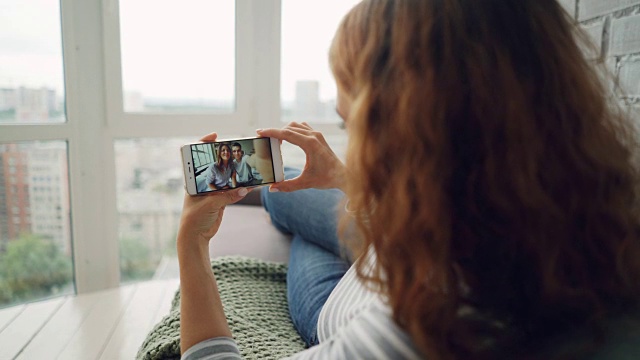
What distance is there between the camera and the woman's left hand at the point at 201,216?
771mm

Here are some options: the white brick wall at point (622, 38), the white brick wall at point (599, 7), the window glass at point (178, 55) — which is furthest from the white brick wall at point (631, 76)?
the window glass at point (178, 55)

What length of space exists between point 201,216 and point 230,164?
127 millimetres

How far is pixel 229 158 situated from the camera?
87cm

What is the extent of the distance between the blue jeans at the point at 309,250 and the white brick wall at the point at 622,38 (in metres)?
0.64

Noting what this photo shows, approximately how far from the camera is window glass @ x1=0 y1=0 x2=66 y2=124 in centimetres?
181

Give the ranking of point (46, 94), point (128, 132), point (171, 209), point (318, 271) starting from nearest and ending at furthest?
point (318, 271), point (46, 94), point (128, 132), point (171, 209)

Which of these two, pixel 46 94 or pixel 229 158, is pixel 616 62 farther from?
pixel 46 94

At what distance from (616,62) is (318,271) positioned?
2.33 feet

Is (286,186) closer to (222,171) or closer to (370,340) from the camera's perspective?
(222,171)

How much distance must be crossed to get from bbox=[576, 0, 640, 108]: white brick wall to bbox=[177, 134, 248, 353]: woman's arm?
2.43 ft

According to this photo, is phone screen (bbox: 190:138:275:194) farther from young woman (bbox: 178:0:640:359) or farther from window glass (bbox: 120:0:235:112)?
window glass (bbox: 120:0:235:112)

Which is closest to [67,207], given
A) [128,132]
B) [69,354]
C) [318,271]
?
[128,132]

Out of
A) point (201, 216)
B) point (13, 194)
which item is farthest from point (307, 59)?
point (201, 216)

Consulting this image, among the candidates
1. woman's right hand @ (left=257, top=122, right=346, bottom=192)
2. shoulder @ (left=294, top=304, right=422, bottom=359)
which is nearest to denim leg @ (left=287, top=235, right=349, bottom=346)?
woman's right hand @ (left=257, top=122, right=346, bottom=192)
